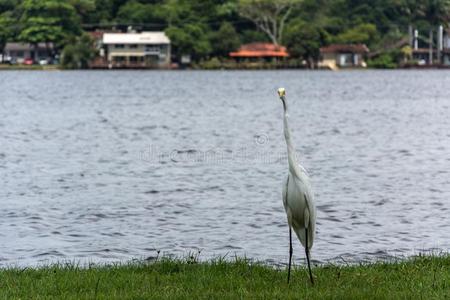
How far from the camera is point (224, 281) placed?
11906mm

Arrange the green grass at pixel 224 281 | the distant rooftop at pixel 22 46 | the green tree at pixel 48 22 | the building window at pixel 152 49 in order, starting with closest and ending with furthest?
the green grass at pixel 224 281 → the building window at pixel 152 49 → the green tree at pixel 48 22 → the distant rooftop at pixel 22 46

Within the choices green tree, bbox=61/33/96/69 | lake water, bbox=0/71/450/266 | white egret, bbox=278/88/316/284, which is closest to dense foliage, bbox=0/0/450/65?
green tree, bbox=61/33/96/69

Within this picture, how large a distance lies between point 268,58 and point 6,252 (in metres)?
143

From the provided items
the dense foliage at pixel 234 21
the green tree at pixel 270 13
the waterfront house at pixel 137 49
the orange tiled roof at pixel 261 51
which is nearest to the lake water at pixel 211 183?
the dense foliage at pixel 234 21

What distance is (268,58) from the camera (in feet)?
520

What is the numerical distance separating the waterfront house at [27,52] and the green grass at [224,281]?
506 feet

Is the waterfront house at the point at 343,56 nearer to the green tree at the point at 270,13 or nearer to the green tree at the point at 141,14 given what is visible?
the green tree at the point at 270,13

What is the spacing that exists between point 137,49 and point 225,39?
15.1m

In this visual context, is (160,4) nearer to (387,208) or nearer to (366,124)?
(366,124)

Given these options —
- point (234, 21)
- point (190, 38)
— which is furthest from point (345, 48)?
point (190, 38)

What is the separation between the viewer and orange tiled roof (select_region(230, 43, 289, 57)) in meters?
155

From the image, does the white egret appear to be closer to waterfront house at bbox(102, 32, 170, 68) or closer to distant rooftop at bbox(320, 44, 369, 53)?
waterfront house at bbox(102, 32, 170, 68)

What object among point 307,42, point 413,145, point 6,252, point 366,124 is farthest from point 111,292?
Answer: point 307,42

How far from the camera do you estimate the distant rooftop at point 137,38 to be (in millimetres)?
154500
